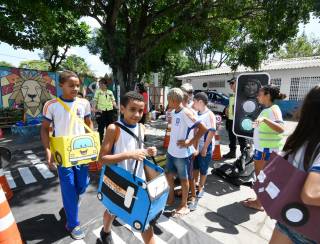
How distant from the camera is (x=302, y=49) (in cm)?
3694

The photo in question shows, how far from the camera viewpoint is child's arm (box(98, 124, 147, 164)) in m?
2.17

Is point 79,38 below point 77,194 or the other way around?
the other way around

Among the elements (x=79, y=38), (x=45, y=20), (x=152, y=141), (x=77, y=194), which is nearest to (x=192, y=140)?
(x=77, y=194)

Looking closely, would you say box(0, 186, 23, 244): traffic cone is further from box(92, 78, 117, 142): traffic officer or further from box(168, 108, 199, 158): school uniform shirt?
box(92, 78, 117, 142): traffic officer

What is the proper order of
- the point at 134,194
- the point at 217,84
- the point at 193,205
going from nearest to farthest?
the point at 134,194 → the point at 193,205 → the point at 217,84

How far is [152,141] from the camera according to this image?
865 centimetres

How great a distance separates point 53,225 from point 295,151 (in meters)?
3.11

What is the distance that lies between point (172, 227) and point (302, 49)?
41.1m

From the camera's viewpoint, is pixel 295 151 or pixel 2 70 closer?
pixel 295 151

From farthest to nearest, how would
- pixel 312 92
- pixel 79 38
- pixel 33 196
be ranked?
1. pixel 79 38
2. pixel 33 196
3. pixel 312 92

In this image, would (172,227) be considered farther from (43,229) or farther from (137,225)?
(43,229)

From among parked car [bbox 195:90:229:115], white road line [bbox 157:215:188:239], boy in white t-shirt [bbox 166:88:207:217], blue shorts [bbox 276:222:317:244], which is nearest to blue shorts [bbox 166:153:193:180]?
boy in white t-shirt [bbox 166:88:207:217]

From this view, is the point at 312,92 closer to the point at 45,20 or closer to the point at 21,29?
the point at 45,20

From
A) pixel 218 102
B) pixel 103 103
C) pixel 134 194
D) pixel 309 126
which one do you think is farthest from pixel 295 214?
pixel 218 102
